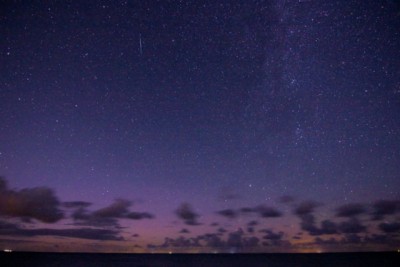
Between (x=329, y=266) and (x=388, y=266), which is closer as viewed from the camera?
(x=388, y=266)

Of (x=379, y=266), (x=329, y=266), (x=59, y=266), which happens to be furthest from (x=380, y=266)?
(x=59, y=266)

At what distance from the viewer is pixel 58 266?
304ft

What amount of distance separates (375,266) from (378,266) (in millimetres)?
896

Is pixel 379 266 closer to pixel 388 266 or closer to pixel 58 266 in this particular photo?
pixel 388 266

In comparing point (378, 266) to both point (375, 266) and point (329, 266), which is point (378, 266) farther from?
point (329, 266)

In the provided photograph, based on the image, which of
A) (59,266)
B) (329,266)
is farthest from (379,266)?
(59,266)

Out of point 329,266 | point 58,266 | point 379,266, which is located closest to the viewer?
point 58,266

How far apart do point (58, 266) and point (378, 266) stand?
99.3 m

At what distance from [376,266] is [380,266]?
116 centimetres

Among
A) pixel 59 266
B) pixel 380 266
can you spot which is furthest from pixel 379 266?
pixel 59 266

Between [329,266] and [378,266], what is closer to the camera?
[378,266]

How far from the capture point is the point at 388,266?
97938mm

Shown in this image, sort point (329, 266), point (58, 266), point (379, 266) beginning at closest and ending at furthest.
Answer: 1. point (58, 266)
2. point (379, 266)
3. point (329, 266)

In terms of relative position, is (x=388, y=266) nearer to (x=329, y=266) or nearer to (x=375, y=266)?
(x=375, y=266)
